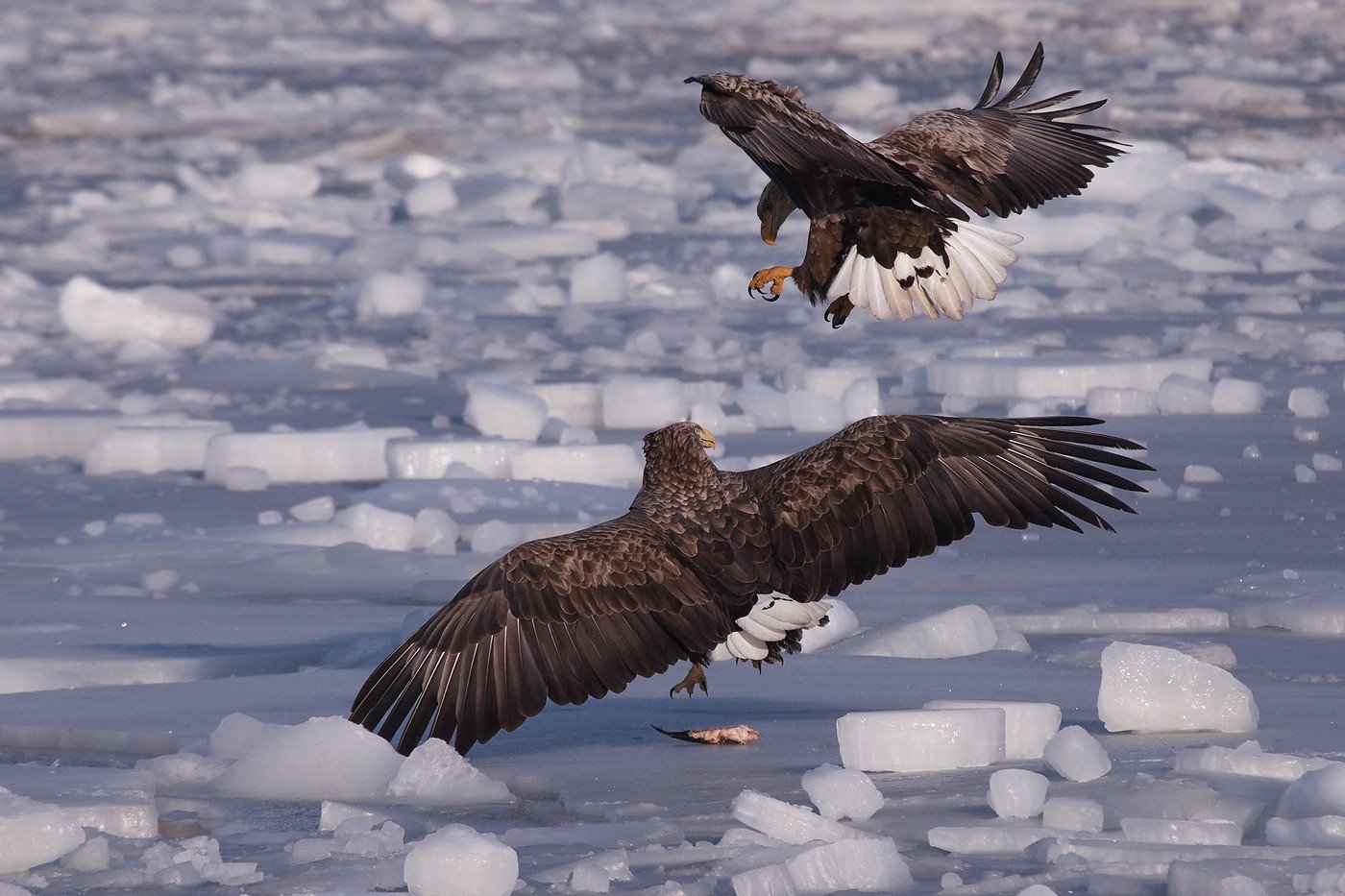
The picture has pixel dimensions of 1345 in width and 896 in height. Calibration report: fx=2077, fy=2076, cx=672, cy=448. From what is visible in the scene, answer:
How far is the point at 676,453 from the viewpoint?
3.97m

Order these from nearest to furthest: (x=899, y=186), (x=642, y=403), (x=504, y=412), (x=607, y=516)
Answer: (x=899, y=186), (x=607, y=516), (x=504, y=412), (x=642, y=403)

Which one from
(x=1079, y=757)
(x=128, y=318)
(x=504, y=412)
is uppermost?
(x=128, y=318)

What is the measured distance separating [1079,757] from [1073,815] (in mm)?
244

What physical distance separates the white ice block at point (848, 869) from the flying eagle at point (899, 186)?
2.08m

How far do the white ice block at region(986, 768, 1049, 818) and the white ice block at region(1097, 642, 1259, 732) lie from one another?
23.7 inches

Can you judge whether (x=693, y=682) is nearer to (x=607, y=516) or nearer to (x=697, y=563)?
(x=697, y=563)

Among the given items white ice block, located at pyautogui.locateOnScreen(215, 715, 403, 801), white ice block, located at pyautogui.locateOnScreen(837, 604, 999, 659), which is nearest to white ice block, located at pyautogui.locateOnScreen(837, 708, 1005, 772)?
white ice block, located at pyautogui.locateOnScreen(215, 715, 403, 801)

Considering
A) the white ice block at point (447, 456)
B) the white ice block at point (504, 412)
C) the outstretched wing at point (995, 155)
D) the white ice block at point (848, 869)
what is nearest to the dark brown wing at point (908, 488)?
the white ice block at point (848, 869)

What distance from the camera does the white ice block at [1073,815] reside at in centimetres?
307

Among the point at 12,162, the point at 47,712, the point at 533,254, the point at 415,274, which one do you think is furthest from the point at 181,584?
→ the point at 12,162

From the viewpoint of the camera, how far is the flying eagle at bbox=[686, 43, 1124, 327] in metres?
4.68

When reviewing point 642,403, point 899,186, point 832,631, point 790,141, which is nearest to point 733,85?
point 790,141

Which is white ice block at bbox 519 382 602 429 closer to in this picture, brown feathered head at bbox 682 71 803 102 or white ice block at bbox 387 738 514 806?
brown feathered head at bbox 682 71 803 102

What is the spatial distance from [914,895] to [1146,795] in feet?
1.79
